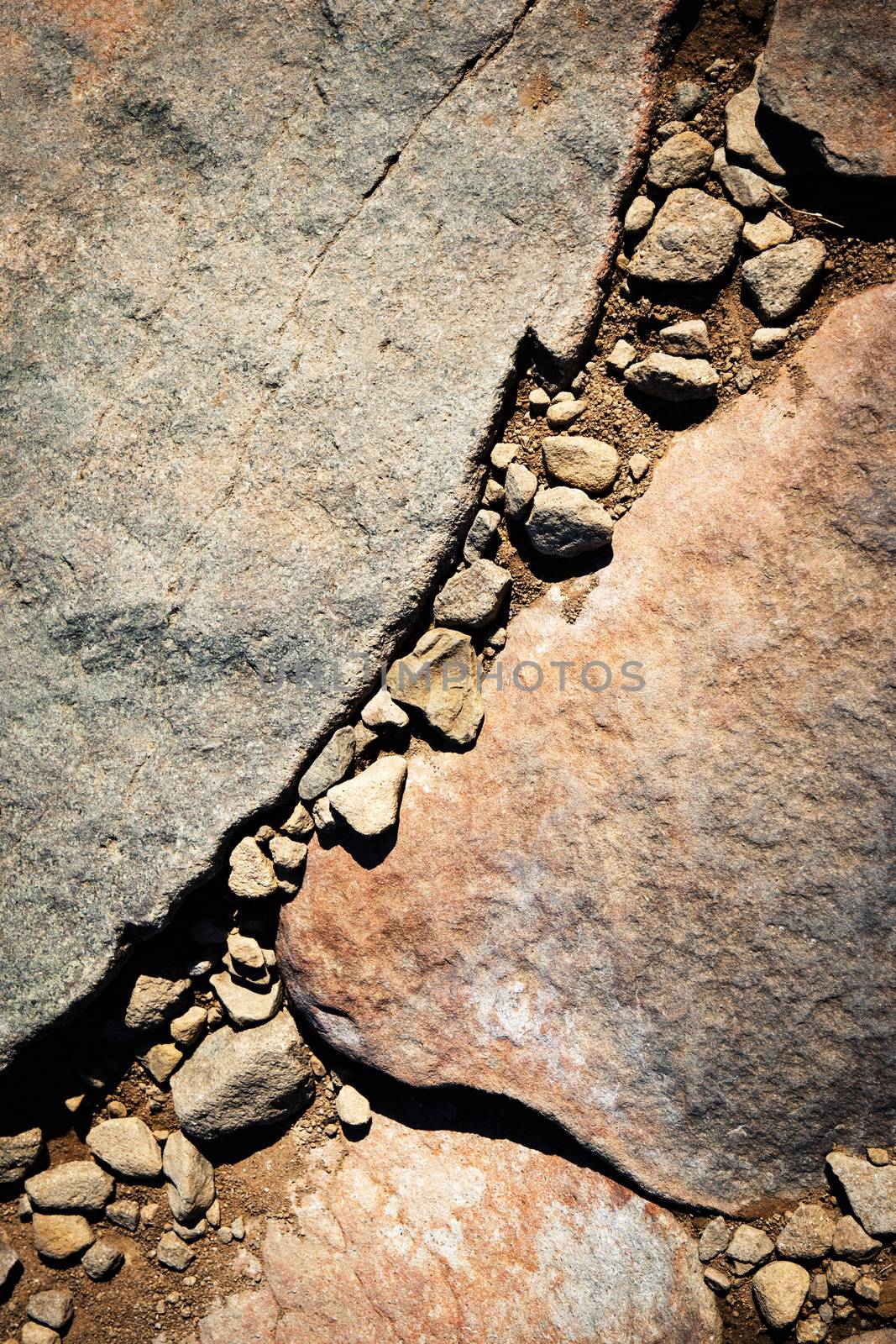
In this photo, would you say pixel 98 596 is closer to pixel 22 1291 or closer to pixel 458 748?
pixel 458 748

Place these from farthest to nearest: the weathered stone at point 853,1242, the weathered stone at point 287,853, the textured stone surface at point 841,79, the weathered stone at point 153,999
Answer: the weathered stone at point 153,999, the weathered stone at point 287,853, the weathered stone at point 853,1242, the textured stone surface at point 841,79

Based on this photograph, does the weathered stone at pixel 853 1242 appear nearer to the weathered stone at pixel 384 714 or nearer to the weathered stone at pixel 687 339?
the weathered stone at pixel 384 714

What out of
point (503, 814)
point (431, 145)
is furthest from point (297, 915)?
point (431, 145)

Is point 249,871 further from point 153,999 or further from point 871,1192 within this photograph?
point 871,1192

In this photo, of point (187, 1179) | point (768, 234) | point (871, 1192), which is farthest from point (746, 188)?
point (187, 1179)

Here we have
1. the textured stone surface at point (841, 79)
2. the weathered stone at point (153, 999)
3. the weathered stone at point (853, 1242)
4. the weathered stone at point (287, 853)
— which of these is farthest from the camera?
the weathered stone at point (153, 999)

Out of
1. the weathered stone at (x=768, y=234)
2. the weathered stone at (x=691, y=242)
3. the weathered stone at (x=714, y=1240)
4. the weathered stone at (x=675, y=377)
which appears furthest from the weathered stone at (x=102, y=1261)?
the weathered stone at (x=768, y=234)

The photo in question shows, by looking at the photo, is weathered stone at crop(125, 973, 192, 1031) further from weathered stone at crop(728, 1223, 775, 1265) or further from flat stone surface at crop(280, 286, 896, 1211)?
weathered stone at crop(728, 1223, 775, 1265)
